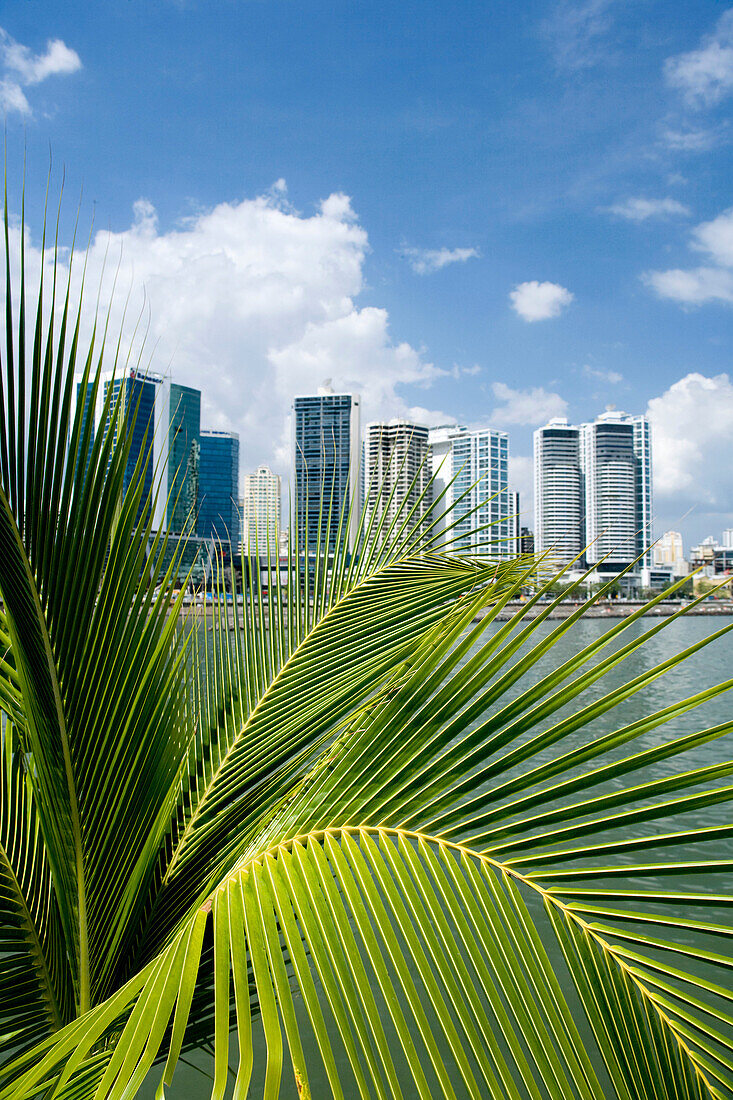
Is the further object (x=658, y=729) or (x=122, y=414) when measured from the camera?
(x=658, y=729)

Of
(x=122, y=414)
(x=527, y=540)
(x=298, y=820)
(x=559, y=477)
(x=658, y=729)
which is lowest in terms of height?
(x=658, y=729)

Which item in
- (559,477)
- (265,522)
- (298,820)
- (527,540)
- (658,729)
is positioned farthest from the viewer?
(559,477)

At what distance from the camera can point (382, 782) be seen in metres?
1.06

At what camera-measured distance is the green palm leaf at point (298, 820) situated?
0.83m

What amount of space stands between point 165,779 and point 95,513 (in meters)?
0.59

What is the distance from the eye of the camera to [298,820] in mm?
1097

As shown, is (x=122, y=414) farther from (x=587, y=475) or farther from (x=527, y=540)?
(x=587, y=475)

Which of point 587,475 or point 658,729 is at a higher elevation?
point 587,475

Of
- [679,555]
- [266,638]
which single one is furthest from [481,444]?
[266,638]

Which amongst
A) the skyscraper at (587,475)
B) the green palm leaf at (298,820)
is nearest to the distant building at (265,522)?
the green palm leaf at (298,820)

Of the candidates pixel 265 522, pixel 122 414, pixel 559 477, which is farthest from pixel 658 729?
pixel 559 477

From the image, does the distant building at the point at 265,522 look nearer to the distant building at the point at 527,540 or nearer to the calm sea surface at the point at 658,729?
the distant building at the point at 527,540

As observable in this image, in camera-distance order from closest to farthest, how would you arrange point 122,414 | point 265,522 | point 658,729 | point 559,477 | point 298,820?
point 298,820
point 122,414
point 265,522
point 658,729
point 559,477

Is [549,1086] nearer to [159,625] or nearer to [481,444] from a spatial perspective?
[159,625]
